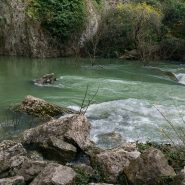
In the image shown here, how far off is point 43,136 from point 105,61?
1889 centimetres

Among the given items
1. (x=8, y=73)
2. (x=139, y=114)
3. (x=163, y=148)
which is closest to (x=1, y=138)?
(x=163, y=148)

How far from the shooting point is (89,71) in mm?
22125

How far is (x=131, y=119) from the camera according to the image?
1223 cm

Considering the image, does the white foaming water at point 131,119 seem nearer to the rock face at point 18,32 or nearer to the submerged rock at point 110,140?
the submerged rock at point 110,140

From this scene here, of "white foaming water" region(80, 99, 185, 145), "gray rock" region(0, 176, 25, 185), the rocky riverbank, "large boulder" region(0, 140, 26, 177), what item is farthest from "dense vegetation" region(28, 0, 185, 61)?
"gray rock" region(0, 176, 25, 185)

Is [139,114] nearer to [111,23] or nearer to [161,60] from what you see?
[161,60]

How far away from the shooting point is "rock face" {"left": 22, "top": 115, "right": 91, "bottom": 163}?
26.6 feet

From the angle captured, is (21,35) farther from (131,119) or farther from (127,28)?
(131,119)

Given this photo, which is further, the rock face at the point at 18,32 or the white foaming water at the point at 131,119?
the rock face at the point at 18,32

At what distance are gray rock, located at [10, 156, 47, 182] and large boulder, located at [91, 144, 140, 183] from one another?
91 cm

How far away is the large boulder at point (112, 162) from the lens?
6.92 m

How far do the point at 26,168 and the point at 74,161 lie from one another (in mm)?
1302

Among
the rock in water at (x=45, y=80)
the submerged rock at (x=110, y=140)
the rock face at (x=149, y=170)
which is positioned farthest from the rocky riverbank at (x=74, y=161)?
the rock in water at (x=45, y=80)

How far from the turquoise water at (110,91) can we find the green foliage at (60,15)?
359cm
